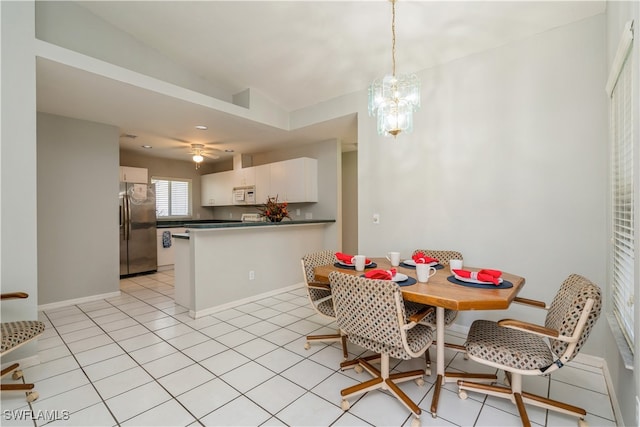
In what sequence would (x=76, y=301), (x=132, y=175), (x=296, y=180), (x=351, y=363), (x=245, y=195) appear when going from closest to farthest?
(x=351, y=363)
(x=76, y=301)
(x=296, y=180)
(x=132, y=175)
(x=245, y=195)

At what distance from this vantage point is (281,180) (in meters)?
5.38

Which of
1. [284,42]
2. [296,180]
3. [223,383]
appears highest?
[284,42]

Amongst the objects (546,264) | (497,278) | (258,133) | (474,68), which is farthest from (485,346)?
(258,133)

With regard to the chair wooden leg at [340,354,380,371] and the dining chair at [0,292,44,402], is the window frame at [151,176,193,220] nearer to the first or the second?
the dining chair at [0,292,44,402]

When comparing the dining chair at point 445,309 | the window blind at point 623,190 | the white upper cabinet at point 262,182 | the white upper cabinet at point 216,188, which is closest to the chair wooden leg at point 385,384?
the dining chair at point 445,309

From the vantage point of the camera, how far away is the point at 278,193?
543 cm

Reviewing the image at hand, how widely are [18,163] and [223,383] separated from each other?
7.75 ft

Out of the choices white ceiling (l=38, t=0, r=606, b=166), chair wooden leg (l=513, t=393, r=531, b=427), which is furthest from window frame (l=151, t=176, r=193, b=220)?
chair wooden leg (l=513, t=393, r=531, b=427)

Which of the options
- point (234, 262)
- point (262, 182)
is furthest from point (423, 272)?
point (262, 182)

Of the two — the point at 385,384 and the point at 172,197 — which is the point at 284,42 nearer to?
the point at 385,384

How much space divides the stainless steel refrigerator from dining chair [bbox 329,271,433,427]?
4911 millimetres

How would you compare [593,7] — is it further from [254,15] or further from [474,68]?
[254,15]

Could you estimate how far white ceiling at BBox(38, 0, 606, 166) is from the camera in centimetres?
246

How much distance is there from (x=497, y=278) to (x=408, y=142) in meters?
1.91
